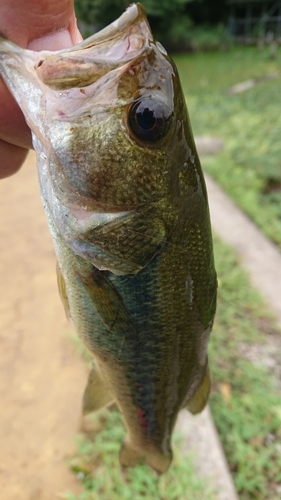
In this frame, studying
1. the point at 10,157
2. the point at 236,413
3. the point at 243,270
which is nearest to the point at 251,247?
the point at 243,270

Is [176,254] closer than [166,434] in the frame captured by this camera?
Yes

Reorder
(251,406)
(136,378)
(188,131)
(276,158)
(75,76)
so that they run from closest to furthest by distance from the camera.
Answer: (75,76), (188,131), (136,378), (251,406), (276,158)

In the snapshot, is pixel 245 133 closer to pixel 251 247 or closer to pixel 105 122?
pixel 251 247

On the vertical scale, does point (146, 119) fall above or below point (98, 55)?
below

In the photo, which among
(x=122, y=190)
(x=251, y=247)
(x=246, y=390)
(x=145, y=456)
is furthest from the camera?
(x=251, y=247)

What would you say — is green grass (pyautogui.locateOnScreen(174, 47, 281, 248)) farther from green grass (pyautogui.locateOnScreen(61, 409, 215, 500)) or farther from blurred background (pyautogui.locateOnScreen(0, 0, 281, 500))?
green grass (pyautogui.locateOnScreen(61, 409, 215, 500))

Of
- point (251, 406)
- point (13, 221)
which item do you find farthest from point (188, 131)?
point (13, 221)

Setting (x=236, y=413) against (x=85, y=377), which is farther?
(x=85, y=377)

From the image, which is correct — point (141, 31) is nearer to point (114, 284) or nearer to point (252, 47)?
point (114, 284)
